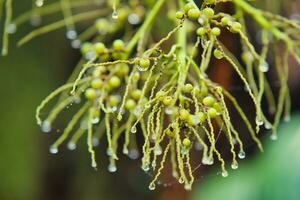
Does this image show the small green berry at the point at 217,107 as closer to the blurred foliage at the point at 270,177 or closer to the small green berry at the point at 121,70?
the small green berry at the point at 121,70

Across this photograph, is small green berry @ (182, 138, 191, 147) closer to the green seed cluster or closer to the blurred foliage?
the green seed cluster

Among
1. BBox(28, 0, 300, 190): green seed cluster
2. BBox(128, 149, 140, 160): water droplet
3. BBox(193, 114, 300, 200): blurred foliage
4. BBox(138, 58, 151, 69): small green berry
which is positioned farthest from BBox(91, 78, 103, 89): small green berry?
BBox(128, 149, 140, 160): water droplet

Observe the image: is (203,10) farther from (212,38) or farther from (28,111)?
(28,111)

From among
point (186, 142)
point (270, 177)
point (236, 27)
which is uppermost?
point (236, 27)

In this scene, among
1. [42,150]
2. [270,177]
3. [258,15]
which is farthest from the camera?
[42,150]

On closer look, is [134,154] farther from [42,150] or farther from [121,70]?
[121,70]

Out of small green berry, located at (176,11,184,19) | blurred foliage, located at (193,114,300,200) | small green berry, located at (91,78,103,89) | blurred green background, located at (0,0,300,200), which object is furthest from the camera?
blurred green background, located at (0,0,300,200)

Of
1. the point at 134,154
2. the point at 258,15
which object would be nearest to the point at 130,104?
the point at 258,15

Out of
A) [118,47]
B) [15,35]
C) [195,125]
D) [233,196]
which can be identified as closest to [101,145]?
[15,35]
